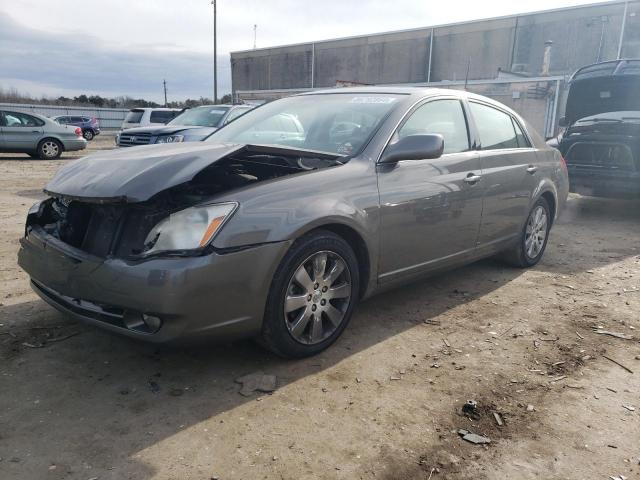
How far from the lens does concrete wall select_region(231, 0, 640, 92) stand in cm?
3381

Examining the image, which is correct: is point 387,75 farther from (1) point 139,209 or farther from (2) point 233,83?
(1) point 139,209

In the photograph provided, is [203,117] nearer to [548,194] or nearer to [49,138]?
[49,138]

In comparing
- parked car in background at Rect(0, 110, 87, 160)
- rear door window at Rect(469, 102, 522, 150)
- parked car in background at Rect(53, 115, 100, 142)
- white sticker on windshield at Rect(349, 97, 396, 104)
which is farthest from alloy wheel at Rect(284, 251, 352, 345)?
parked car in background at Rect(53, 115, 100, 142)

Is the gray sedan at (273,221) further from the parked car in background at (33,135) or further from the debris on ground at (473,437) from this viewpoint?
the parked car in background at (33,135)

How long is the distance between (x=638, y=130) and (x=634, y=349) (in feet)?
17.0

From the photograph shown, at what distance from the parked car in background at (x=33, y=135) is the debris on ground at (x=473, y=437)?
1589cm

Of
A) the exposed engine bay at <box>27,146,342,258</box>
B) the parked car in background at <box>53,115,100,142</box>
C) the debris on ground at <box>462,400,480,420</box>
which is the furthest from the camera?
the parked car in background at <box>53,115,100,142</box>

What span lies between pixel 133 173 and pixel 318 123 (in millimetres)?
1495

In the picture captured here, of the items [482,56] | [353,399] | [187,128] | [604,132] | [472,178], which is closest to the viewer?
[353,399]

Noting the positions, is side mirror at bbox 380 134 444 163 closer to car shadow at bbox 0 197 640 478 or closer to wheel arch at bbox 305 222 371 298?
wheel arch at bbox 305 222 371 298

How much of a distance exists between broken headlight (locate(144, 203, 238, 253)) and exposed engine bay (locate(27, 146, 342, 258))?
6 cm

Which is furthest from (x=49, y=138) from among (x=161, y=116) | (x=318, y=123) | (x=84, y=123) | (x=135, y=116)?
(x=84, y=123)

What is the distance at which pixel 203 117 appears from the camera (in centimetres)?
1084

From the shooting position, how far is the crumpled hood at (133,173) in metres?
2.68
